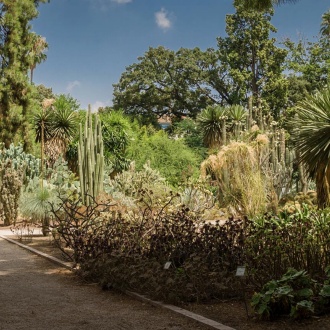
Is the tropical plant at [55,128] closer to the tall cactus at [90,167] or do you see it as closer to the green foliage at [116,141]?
the green foliage at [116,141]

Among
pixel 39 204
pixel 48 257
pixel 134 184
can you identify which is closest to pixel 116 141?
pixel 134 184

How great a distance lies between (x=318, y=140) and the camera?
1298 centimetres

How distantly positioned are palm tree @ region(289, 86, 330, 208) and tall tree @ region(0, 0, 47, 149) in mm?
17654

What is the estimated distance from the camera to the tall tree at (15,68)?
28.1 meters

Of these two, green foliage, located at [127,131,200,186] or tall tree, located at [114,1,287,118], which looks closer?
green foliage, located at [127,131,200,186]

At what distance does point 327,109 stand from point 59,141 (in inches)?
640

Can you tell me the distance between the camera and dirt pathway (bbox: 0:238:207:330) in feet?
17.9

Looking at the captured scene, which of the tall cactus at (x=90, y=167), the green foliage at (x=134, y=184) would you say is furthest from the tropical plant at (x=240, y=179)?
the tall cactus at (x=90, y=167)

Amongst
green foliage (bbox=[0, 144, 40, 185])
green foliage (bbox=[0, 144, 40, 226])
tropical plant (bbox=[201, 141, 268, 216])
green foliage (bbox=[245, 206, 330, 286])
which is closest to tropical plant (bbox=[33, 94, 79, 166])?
green foliage (bbox=[0, 144, 40, 185])

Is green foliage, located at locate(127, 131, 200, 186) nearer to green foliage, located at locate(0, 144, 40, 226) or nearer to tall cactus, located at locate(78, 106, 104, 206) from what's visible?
green foliage, located at locate(0, 144, 40, 226)

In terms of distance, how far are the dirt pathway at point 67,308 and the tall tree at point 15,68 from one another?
20.2 metres

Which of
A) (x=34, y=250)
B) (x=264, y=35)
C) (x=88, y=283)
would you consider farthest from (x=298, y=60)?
(x=88, y=283)

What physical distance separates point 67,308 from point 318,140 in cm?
839

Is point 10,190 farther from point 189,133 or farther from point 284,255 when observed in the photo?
point 189,133
